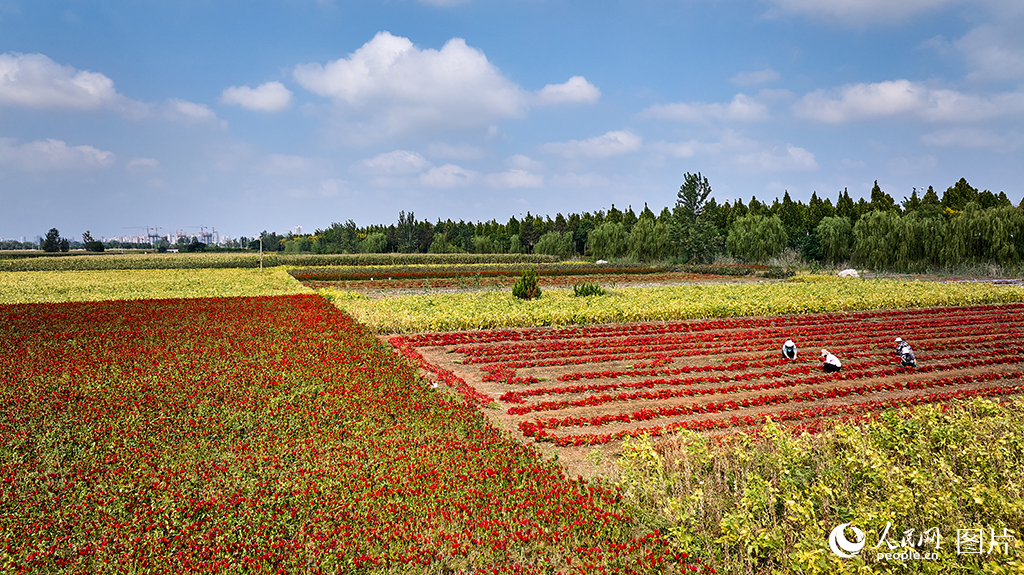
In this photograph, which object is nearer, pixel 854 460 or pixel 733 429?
pixel 854 460

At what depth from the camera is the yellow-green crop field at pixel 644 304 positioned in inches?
691

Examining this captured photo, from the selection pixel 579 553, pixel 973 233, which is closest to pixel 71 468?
pixel 579 553

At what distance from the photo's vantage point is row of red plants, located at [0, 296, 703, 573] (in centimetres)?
484

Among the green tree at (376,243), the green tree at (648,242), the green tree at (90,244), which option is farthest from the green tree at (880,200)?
the green tree at (90,244)

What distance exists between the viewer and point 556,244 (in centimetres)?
8044

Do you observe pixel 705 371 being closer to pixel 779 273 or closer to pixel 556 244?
pixel 779 273

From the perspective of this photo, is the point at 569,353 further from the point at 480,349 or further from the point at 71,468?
the point at 71,468

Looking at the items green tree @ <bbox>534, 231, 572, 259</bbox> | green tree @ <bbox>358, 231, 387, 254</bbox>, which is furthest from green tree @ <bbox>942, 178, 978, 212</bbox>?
green tree @ <bbox>358, 231, 387, 254</bbox>

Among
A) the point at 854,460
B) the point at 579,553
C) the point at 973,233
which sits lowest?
the point at 579,553

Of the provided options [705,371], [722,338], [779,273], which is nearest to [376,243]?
[779,273]

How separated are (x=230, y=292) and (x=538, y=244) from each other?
58.9m

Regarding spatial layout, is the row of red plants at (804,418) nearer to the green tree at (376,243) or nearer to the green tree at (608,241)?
the green tree at (608,241)

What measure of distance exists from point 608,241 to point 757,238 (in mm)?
18552

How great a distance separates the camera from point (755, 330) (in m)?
16.4
